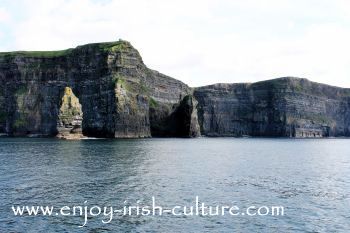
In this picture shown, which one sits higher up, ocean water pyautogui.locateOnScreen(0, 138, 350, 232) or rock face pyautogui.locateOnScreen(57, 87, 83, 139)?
rock face pyautogui.locateOnScreen(57, 87, 83, 139)

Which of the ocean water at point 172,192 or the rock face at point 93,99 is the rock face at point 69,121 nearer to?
the rock face at point 93,99

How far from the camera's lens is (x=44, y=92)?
19875 centimetres

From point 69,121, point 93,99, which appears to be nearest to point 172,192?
point 69,121

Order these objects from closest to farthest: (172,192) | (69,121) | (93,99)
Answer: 1. (172,192)
2. (69,121)
3. (93,99)

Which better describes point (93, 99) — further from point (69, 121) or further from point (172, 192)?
point (172, 192)

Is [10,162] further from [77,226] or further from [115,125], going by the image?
[115,125]

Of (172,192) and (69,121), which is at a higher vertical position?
(69,121)

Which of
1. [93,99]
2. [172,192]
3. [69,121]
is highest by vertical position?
[93,99]

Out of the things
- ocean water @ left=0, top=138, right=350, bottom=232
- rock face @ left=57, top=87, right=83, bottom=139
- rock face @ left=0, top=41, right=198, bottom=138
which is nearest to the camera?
ocean water @ left=0, top=138, right=350, bottom=232

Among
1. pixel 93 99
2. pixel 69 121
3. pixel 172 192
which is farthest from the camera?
pixel 93 99

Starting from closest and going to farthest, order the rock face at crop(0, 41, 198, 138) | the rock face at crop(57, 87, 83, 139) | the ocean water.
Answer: the ocean water
the rock face at crop(57, 87, 83, 139)
the rock face at crop(0, 41, 198, 138)

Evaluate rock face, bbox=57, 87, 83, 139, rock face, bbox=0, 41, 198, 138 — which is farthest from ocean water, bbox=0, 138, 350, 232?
rock face, bbox=0, 41, 198, 138

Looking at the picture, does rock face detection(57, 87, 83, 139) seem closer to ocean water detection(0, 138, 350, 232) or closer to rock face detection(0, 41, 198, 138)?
rock face detection(0, 41, 198, 138)

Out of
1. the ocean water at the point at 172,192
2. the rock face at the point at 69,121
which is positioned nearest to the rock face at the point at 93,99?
the rock face at the point at 69,121
